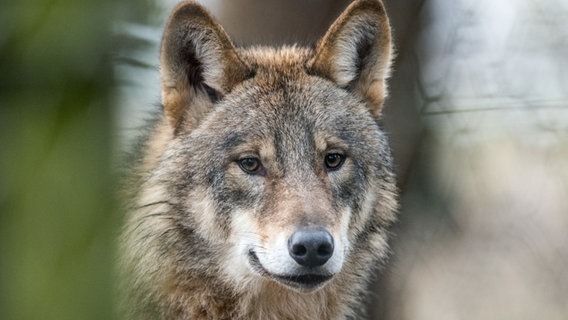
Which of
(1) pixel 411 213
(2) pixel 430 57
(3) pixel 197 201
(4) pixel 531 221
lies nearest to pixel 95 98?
(3) pixel 197 201

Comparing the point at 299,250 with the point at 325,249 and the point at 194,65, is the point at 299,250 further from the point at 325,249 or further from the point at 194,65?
the point at 194,65

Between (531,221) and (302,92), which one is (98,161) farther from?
(531,221)

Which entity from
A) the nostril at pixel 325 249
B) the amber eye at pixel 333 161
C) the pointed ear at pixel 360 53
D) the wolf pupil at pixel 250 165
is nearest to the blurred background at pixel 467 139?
the pointed ear at pixel 360 53

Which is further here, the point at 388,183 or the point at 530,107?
the point at 530,107

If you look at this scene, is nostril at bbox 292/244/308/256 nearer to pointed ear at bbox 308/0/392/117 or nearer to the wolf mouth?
the wolf mouth

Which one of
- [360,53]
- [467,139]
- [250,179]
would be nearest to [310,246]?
[250,179]

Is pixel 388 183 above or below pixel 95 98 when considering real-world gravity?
below

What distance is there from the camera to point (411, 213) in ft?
12.0

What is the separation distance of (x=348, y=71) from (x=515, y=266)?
1.69m

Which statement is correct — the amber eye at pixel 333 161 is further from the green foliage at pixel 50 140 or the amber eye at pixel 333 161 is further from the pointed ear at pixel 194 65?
the green foliage at pixel 50 140

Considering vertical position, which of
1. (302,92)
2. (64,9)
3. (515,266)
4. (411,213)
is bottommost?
(515,266)

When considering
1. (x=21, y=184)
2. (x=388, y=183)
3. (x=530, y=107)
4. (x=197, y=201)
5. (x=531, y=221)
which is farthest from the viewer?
(x=531, y=221)

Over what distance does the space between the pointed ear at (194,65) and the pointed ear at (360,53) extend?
12.3 inches

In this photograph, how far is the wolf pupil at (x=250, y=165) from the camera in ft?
8.80
